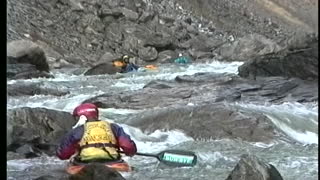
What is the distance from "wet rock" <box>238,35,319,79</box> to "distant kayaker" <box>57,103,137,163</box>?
23.8ft

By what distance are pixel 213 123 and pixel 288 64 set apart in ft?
18.7

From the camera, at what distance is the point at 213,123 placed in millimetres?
8586

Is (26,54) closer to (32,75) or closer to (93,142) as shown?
(32,75)

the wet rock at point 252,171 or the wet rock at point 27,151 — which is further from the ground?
the wet rock at point 252,171

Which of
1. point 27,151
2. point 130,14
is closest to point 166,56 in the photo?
point 130,14

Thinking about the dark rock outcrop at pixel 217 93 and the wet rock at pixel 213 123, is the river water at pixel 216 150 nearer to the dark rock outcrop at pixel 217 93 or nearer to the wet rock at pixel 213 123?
the wet rock at pixel 213 123

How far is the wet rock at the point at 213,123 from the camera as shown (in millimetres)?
8328

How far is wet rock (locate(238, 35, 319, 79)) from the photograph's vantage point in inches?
511

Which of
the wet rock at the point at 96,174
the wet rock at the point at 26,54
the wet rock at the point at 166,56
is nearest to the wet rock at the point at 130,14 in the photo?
the wet rock at the point at 166,56

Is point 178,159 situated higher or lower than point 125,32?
lower

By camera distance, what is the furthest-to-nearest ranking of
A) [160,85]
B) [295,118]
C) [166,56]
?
[166,56] < [160,85] < [295,118]

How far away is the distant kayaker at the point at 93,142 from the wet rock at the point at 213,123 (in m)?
2.22

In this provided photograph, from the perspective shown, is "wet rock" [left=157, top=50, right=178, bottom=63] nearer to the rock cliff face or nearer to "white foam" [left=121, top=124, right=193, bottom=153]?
the rock cliff face
